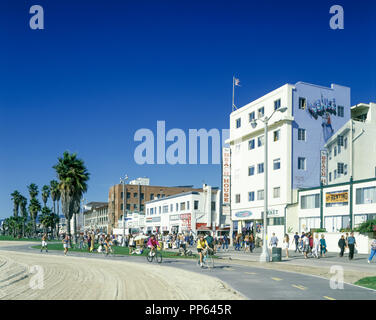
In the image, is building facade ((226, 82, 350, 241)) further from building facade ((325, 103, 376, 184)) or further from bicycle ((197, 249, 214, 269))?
bicycle ((197, 249, 214, 269))

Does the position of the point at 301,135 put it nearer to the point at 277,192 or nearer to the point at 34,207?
the point at 277,192

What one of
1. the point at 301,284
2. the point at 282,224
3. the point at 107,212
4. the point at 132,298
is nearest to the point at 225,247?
the point at 282,224

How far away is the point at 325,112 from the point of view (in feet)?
163

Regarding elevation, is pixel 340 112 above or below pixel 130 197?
above

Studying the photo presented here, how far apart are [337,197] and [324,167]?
25.6 feet

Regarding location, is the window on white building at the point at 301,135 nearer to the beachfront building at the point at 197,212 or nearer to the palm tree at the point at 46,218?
the beachfront building at the point at 197,212

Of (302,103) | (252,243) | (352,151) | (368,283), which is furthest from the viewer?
(352,151)

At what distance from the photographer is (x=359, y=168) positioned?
5000cm

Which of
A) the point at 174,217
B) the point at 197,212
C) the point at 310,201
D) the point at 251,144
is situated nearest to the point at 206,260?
the point at 310,201

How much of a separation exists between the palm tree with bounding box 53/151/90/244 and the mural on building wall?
90.2ft

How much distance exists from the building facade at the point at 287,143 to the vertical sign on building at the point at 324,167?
565 millimetres

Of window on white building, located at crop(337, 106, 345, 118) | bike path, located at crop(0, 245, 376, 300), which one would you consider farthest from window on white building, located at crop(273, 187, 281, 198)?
bike path, located at crop(0, 245, 376, 300)
